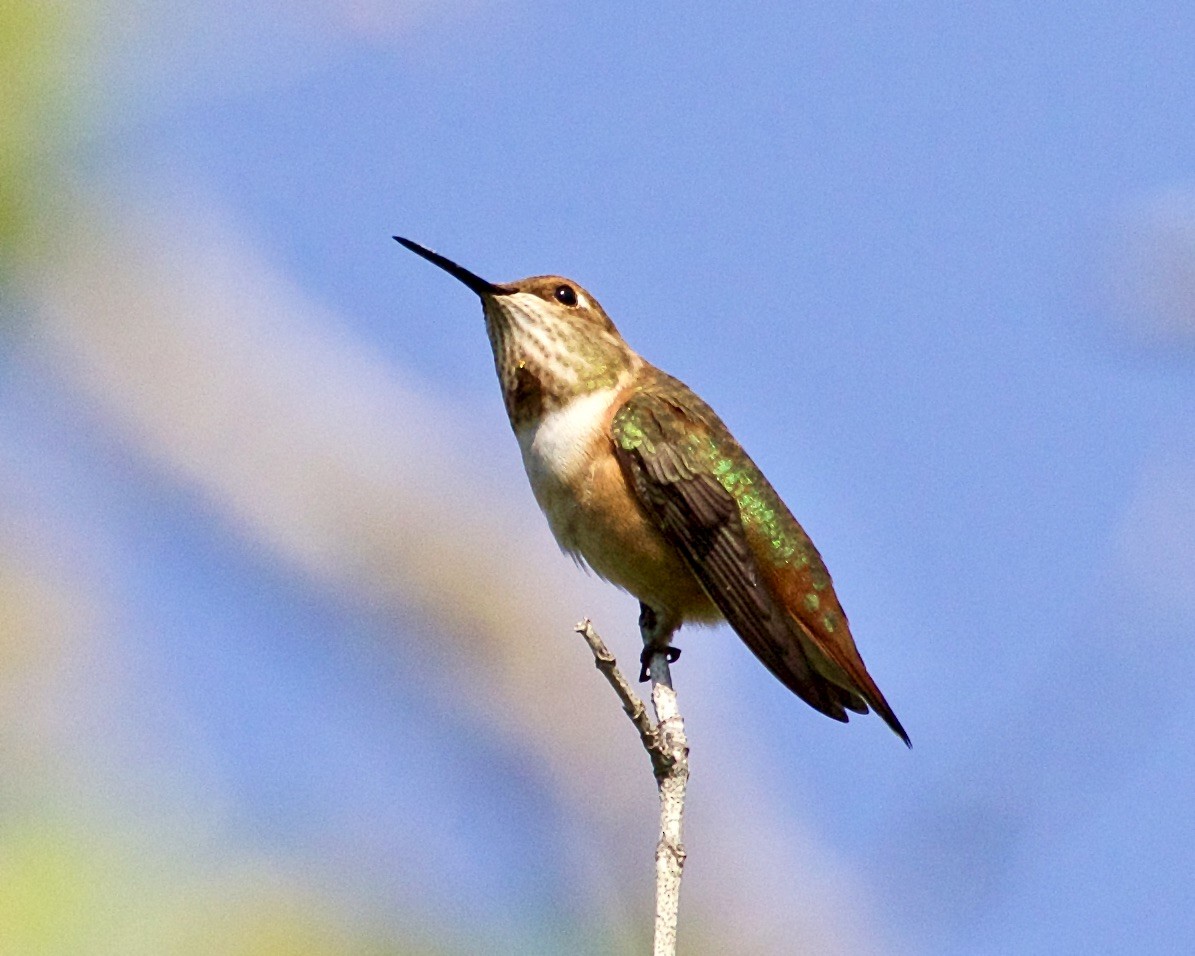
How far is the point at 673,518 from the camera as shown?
5391mm

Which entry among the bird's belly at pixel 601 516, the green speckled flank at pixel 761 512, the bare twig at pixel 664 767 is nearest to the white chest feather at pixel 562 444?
the bird's belly at pixel 601 516

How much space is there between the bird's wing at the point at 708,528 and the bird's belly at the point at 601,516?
0.05m

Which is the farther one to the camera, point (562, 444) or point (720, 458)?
point (720, 458)

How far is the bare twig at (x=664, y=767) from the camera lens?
3297 mm

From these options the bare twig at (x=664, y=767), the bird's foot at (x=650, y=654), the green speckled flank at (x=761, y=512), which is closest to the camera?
the bare twig at (x=664, y=767)

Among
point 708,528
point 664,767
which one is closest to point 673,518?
point 708,528

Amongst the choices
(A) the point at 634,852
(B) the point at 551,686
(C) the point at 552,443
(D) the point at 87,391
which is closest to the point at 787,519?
(C) the point at 552,443

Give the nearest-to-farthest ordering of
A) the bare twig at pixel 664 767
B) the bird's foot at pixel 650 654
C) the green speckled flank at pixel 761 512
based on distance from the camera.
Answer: the bare twig at pixel 664 767
the bird's foot at pixel 650 654
the green speckled flank at pixel 761 512

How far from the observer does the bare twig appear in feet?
10.8

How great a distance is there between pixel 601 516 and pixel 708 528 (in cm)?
Result: 33

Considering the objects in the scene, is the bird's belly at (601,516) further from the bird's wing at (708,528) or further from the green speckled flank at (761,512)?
the green speckled flank at (761,512)

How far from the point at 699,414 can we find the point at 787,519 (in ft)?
1.40

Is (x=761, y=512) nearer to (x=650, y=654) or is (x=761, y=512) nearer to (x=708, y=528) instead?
(x=708, y=528)

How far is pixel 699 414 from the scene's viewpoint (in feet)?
18.7
